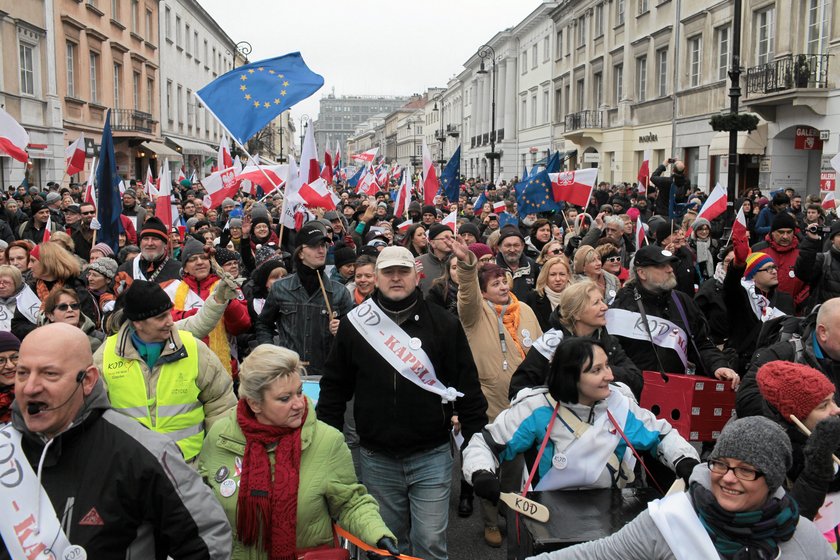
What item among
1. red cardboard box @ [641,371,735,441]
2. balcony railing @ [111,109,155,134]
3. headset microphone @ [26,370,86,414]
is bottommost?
red cardboard box @ [641,371,735,441]

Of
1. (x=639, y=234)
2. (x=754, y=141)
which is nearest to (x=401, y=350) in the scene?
(x=639, y=234)

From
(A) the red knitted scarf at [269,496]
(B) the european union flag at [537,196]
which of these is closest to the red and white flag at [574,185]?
(B) the european union flag at [537,196]

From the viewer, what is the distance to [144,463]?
2551mm

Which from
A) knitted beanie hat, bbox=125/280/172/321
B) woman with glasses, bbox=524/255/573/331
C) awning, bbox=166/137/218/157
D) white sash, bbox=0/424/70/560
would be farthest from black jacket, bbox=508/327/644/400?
awning, bbox=166/137/218/157

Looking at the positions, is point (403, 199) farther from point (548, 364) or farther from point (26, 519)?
point (26, 519)

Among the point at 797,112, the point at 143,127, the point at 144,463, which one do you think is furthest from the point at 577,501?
the point at 143,127

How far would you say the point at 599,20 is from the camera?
1523 inches

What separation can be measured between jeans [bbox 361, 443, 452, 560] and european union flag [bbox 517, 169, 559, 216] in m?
9.11

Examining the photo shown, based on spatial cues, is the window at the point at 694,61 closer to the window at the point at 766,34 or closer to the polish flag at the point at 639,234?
the window at the point at 766,34

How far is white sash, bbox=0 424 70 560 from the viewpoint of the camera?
246 cm

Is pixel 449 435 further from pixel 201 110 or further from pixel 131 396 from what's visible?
pixel 201 110

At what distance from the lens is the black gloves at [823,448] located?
2.95 meters

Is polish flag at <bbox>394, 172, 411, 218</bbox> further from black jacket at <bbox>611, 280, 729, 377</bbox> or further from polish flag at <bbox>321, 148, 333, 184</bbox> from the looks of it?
black jacket at <bbox>611, 280, 729, 377</bbox>

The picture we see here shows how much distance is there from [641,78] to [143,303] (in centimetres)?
3235
